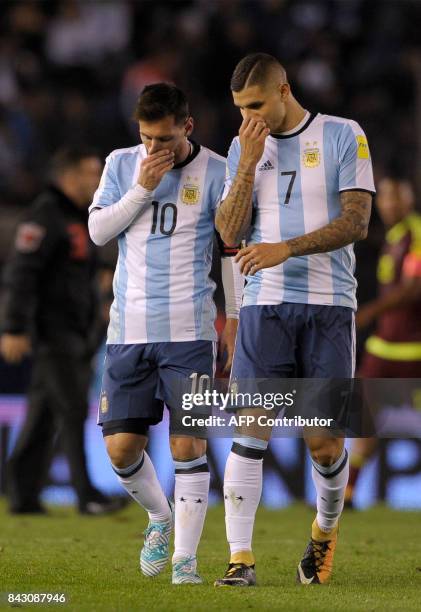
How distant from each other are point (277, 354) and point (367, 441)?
13.3 ft

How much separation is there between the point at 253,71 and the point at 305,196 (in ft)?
1.79

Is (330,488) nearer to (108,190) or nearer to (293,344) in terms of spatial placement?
(293,344)

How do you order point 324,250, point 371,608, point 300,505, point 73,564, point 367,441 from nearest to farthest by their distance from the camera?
point 371,608 < point 324,250 < point 73,564 < point 367,441 < point 300,505

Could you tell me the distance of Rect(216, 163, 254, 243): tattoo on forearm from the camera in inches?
211

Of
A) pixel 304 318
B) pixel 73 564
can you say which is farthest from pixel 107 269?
pixel 304 318

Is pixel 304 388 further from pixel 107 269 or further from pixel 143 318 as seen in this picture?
pixel 107 269

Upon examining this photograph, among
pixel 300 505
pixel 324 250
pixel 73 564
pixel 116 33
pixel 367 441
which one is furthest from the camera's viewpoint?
pixel 116 33

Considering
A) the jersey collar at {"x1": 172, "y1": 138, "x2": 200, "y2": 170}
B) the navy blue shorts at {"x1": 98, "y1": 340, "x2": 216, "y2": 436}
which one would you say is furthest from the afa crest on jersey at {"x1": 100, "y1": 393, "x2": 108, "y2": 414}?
the jersey collar at {"x1": 172, "y1": 138, "x2": 200, "y2": 170}

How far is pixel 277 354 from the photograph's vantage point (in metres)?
5.48

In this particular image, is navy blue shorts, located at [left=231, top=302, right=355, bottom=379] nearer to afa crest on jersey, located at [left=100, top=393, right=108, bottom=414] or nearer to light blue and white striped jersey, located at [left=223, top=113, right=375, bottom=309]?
light blue and white striped jersey, located at [left=223, top=113, right=375, bottom=309]

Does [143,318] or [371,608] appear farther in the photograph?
[143,318]

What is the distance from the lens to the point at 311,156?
5539 mm

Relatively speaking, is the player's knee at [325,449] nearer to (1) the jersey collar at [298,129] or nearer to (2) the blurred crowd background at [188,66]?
(1) the jersey collar at [298,129]

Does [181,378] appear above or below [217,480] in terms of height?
above
